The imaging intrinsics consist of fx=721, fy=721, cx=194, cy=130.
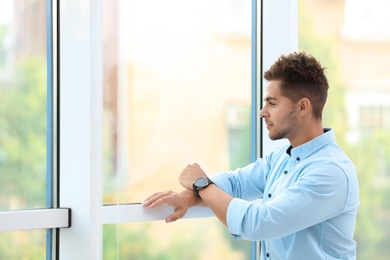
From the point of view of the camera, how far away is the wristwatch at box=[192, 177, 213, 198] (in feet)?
8.25

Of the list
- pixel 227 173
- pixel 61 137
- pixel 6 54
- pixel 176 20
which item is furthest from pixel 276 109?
pixel 6 54

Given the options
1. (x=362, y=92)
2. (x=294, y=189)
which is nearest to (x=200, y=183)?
(x=294, y=189)

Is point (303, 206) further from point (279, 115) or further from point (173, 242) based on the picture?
point (173, 242)

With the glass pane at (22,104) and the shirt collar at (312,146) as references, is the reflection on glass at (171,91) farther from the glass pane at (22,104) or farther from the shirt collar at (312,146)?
the shirt collar at (312,146)

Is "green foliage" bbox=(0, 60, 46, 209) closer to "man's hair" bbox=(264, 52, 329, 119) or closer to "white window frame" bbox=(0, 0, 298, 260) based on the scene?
"white window frame" bbox=(0, 0, 298, 260)

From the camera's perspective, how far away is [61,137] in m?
2.46

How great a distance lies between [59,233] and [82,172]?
26 centimetres

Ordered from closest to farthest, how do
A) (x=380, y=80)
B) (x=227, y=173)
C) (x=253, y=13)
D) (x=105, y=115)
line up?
(x=105, y=115)
(x=227, y=173)
(x=253, y=13)
(x=380, y=80)

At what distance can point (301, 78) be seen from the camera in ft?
8.35

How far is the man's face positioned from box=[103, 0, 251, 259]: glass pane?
1.35 feet

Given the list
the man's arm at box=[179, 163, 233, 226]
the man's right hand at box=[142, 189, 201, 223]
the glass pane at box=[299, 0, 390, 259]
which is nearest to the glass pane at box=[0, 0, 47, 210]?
the man's right hand at box=[142, 189, 201, 223]

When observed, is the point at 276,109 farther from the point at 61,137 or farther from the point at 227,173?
the point at 61,137

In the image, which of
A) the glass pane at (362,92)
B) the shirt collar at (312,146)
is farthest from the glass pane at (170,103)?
the shirt collar at (312,146)

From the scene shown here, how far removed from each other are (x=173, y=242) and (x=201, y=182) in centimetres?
39
